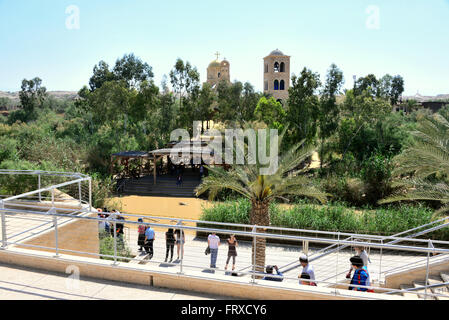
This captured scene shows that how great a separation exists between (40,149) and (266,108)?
19.5 meters

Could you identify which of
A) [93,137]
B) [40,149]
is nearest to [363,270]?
[40,149]

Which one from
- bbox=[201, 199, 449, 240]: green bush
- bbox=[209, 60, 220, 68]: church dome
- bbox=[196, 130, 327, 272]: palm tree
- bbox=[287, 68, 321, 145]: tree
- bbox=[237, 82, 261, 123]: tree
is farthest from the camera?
bbox=[209, 60, 220, 68]: church dome

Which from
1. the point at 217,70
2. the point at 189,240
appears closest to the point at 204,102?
the point at 189,240

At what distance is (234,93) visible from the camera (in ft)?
131

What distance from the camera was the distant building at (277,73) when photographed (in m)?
59.3

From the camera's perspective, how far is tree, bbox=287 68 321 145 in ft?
93.3

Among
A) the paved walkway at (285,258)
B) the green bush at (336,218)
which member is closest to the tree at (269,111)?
the green bush at (336,218)

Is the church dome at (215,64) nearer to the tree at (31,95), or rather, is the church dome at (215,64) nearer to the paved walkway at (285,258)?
the tree at (31,95)

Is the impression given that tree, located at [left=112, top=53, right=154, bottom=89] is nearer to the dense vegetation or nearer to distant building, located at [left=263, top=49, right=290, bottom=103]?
the dense vegetation

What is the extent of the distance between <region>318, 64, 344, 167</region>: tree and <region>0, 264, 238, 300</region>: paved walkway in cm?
2670

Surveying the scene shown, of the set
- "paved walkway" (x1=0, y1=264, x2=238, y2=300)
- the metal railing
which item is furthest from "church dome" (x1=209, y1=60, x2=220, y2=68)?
"paved walkway" (x1=0, y1=264, x2=238, y2=300)

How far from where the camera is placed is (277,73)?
197 ft

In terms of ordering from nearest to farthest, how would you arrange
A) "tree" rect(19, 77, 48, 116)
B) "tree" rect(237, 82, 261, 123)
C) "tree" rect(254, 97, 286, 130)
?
1. "tree" rect(254, 97, 286, 130)
2. "tree" rect(237, 82, 261, 123)
3. "tree" rect(19, 77, 48, 116)
